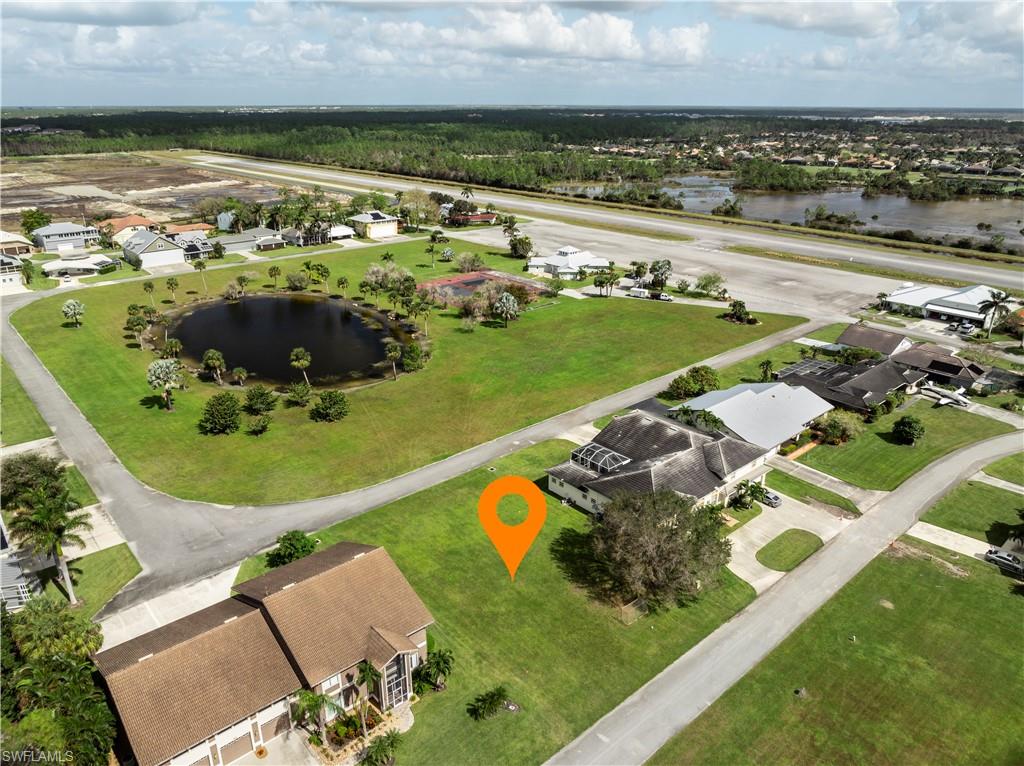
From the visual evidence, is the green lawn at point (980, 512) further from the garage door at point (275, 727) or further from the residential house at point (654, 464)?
the garage door at point (275, 727)

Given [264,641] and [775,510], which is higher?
[264,641]

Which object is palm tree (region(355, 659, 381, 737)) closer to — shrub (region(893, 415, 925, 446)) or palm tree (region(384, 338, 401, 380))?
palm tree (region(384, 338, 401, 380))

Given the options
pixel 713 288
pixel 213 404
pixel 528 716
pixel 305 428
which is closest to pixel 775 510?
pixel 528 716

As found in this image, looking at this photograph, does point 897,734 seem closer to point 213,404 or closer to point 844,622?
point 844,622

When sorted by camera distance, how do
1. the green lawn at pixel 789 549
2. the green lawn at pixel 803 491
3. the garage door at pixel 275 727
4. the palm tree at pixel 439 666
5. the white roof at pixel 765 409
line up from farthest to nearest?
the white roof at pixel 765 409 < the green lawn at pixel 803 491 < the green lawn at pixel 789 549 < the palm tree at pixel 439 666 < the garage door at pixel 275 727

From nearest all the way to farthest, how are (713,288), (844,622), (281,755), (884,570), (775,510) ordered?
(281,755) → (844,622) → (884,570) → (775,510) → (713,288)

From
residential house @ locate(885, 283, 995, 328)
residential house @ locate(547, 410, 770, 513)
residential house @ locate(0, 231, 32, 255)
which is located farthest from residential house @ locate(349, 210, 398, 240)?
residential house @ locate(547, 410, 770, 513)

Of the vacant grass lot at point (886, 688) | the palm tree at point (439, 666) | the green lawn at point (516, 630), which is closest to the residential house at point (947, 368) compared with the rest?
the vacant grass lot at point (886, 688)
